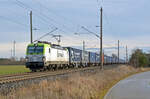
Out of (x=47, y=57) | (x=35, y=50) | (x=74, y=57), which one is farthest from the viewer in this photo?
(x=74, y=57)

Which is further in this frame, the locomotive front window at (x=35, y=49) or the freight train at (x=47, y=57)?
the locomotive front window at (x=35, y=49)

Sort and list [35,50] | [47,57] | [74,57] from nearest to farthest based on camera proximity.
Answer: [35,50]
[47,57]
[74,57]

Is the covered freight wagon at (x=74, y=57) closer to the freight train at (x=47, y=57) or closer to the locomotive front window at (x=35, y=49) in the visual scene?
the freight train at (x=47, y=57)

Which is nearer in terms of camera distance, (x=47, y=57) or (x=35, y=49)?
(x=35, y=49)

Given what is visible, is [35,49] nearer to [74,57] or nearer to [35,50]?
[35,50]

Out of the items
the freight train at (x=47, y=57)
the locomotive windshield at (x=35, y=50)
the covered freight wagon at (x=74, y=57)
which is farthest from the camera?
the covered freight wagon at (x=74, y=57)

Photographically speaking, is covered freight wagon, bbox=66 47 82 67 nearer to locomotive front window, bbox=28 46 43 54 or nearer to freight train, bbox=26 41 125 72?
freight train, bbox=26 41 125 72

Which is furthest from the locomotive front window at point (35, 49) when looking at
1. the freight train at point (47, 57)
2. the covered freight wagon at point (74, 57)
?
the covered freight wagon at point (74, 57)

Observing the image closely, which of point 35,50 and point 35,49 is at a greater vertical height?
point 35,49

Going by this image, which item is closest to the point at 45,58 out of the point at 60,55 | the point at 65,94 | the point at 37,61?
the point at 37,61

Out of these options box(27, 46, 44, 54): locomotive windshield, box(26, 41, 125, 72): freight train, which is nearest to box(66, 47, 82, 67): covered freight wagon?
box(26, 41, 125, 72): freight train

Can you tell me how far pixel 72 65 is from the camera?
46.9 m

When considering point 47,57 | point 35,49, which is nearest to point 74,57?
point 47,57

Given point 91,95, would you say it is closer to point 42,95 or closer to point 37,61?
point 42,95
